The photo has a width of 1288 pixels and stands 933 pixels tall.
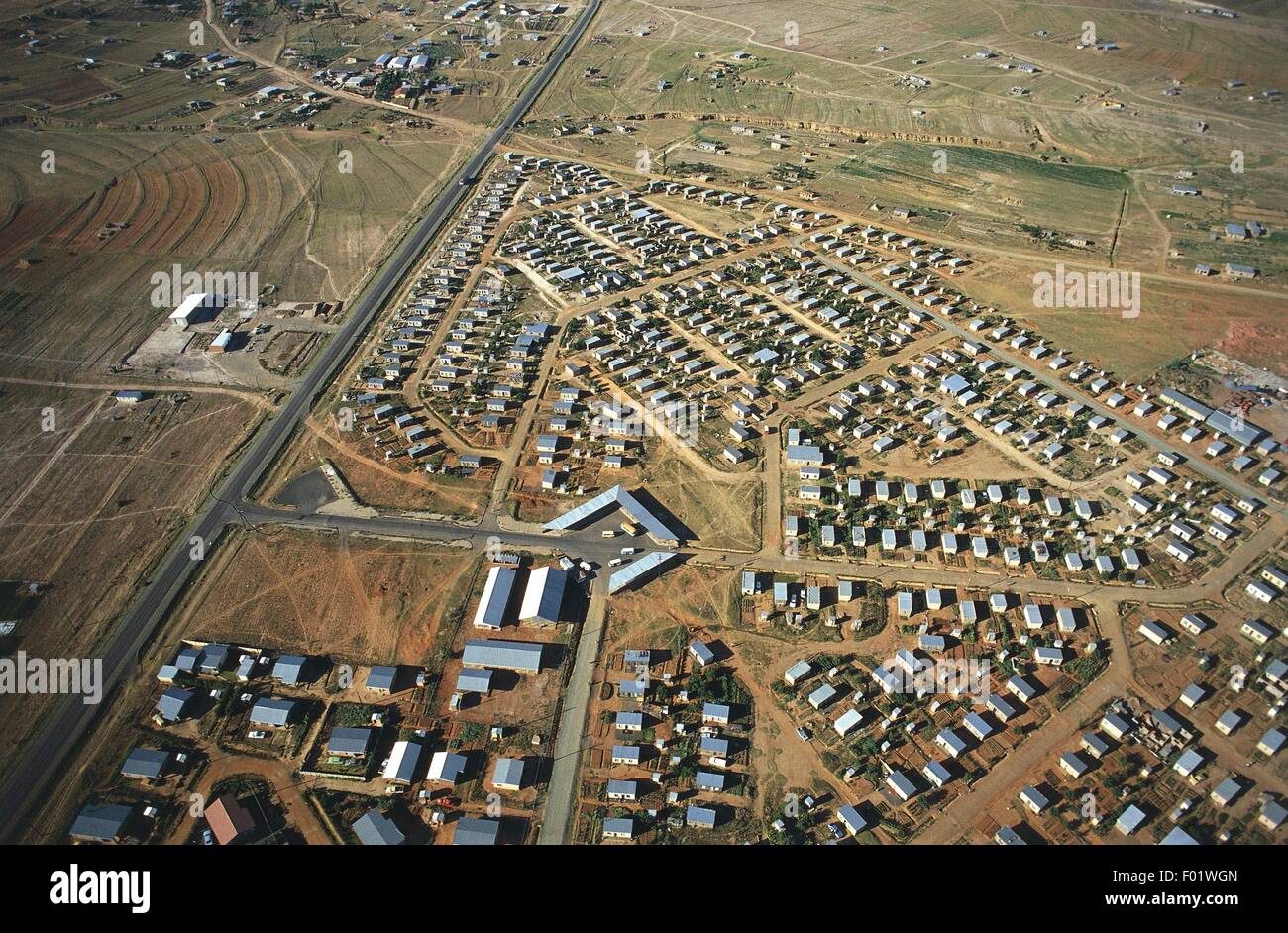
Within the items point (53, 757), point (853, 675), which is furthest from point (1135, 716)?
point (53, 757)

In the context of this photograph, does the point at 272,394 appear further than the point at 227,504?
Yes

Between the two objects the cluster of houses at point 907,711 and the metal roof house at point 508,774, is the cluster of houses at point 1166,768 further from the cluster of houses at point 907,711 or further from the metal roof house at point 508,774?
the metal roof house at point 508,774

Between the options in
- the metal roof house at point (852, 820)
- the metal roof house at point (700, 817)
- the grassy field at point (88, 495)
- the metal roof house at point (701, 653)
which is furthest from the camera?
the grassy field at point (88, 495)

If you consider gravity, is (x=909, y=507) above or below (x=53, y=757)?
above

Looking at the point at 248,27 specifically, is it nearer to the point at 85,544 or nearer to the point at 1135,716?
the point at 85,544

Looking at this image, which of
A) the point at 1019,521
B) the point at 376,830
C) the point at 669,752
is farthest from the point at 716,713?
the point at 1019,521

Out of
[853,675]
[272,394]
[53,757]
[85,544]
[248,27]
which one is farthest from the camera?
[248,27]

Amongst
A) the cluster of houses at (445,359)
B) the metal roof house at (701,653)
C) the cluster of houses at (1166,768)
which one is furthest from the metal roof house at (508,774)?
the cluster of houses at (445,359)

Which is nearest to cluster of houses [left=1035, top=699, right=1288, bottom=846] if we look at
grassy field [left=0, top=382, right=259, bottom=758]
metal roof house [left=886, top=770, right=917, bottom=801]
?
metal roof house [left=886, top=770, right=917, bottom=801]
